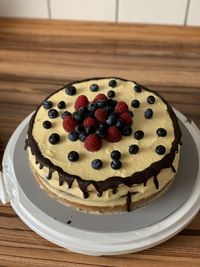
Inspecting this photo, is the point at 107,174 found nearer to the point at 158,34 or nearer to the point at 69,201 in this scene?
the point at 69,201

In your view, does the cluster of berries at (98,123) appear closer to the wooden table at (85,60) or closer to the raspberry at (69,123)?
the raspberry at (69,123)

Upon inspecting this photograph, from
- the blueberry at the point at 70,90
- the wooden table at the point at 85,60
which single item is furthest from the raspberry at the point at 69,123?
the wooden table at the point at 85,60

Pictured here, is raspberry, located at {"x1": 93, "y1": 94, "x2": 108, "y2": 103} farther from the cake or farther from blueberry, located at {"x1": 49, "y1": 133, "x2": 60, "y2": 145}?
blueberry, located at {"x1": 49, "y1": 133, "x2": 60, "y2": 145}

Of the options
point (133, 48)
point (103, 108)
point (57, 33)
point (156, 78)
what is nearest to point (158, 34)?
point (133, 48)

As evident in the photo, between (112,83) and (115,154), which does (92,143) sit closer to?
(115,154)

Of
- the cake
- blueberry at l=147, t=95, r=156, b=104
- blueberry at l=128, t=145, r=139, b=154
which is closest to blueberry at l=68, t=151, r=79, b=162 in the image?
the cake

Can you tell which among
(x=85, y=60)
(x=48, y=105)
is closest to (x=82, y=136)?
(x=48, y=105)

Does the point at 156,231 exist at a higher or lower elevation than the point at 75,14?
lower
